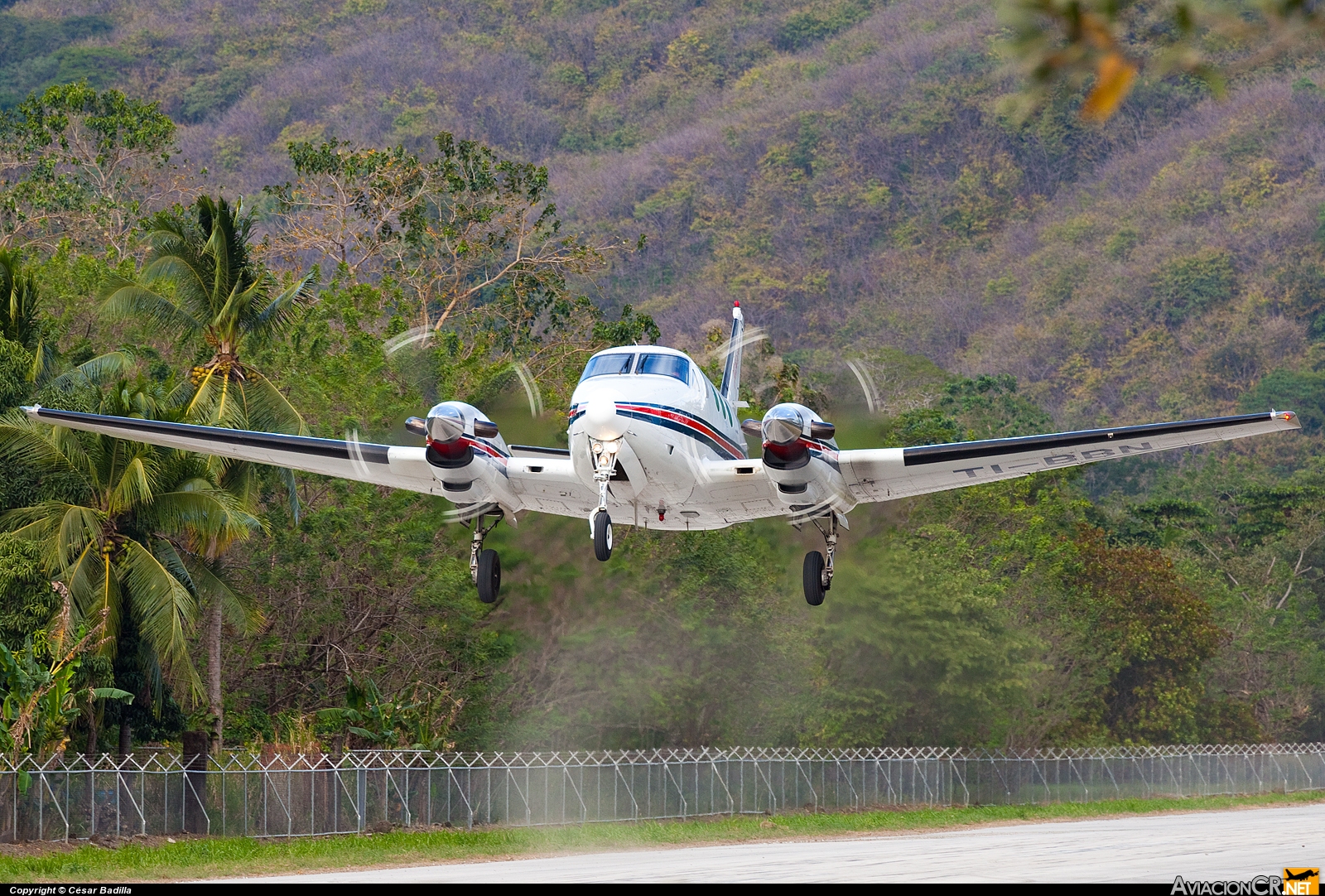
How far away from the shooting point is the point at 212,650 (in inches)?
1356

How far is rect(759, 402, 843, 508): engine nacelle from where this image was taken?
69.0 feet

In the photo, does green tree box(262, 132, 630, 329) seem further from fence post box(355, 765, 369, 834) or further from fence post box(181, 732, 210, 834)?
fence post box(181, 732, 210, 834)

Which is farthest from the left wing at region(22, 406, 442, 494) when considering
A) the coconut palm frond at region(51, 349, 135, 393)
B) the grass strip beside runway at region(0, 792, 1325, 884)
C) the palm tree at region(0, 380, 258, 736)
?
the coconut palm frond at region(51, 349, 135, 393)

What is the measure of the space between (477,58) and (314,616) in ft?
537

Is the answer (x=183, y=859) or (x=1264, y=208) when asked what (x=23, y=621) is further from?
(x=1264, y=208)

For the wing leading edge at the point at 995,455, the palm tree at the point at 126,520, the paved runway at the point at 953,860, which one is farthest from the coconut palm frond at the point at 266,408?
the wing leading edge at the point at 995,455

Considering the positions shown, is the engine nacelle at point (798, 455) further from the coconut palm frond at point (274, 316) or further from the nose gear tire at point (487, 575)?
the coconut palm frond at point (274, 316)

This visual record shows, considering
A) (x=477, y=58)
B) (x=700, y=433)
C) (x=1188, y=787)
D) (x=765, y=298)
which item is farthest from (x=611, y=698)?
(x=477, y=58)

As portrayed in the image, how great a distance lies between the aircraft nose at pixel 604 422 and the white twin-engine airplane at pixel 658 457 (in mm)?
19

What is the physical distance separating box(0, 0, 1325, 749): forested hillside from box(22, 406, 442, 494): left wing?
214 inches

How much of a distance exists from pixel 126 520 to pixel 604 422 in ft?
50.8

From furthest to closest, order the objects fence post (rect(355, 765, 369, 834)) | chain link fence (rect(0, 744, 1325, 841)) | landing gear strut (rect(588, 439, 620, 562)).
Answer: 1. fence post (rect(355, 765, 369, 834))
2. chain link fence (rect(0, 744, 1325, 841))
3. landing gear strut (rect(588, 439, 620, 562))

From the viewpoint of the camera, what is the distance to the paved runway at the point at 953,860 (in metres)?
25.1

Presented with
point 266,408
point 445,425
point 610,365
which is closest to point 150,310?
point 266,408
